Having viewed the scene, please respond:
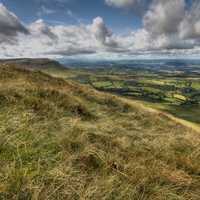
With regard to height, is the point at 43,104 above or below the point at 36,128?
below

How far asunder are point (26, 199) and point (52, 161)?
1315mm

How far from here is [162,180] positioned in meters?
4.48

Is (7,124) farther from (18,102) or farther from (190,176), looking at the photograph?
(190,176)

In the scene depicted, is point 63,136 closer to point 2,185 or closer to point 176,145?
point 2,185

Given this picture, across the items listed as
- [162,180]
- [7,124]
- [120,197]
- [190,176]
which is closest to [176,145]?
[190,176]

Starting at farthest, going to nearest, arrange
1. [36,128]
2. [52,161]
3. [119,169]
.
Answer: [36,128] < [119,169] < [52,161]

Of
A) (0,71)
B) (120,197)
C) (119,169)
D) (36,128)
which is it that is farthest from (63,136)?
(0,71)

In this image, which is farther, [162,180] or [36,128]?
[36,128]

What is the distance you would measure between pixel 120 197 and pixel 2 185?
182cm

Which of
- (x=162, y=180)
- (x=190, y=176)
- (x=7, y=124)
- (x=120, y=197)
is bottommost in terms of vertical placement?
(x=190, y=176)

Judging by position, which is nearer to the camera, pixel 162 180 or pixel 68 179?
pixel 68 179

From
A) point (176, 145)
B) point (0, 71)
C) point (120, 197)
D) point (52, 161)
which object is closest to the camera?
point (120, 197)

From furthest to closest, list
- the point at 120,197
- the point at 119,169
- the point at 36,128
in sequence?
the point at 36,128
the point at 119,169
the point at 120,197

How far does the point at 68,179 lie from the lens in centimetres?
373
